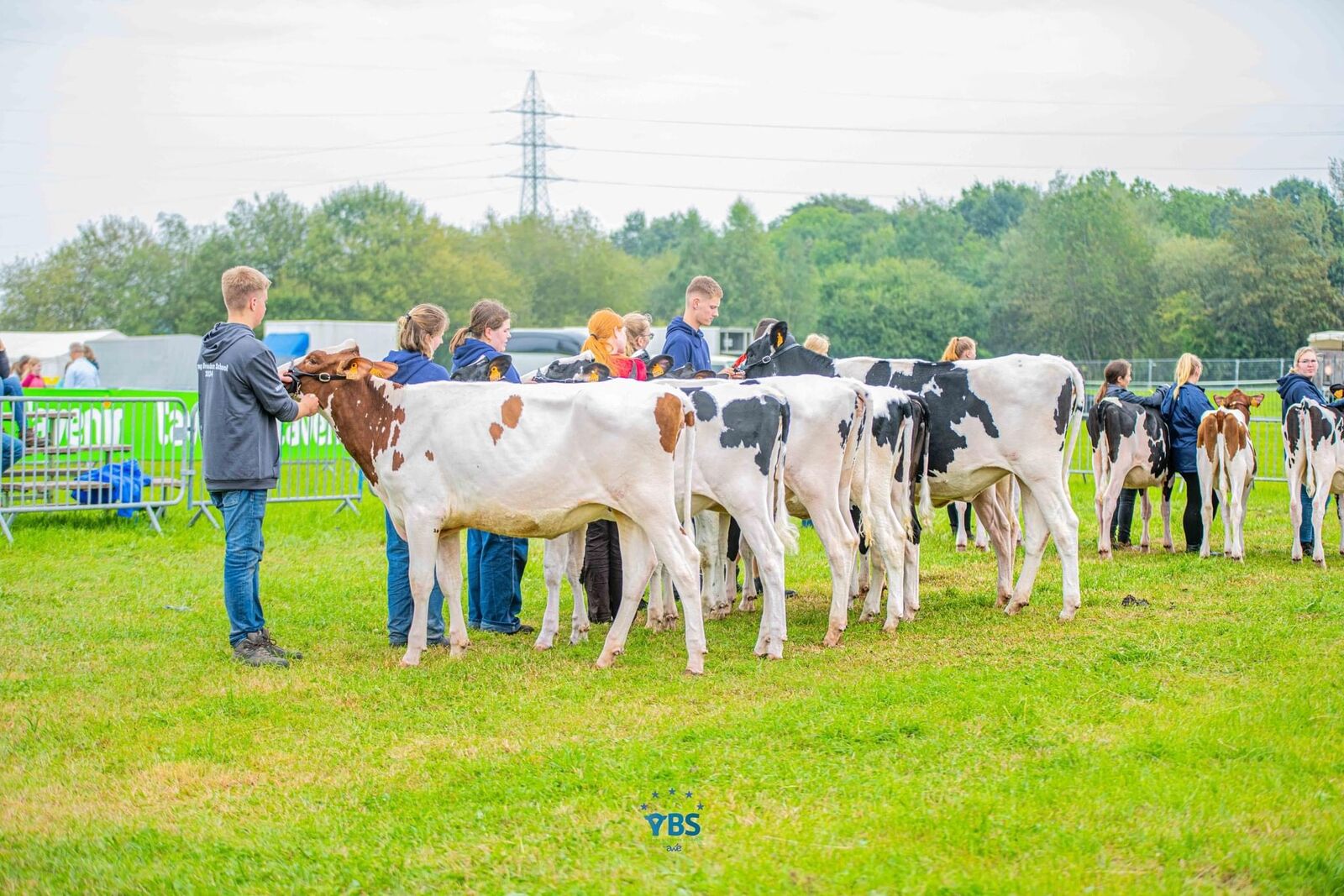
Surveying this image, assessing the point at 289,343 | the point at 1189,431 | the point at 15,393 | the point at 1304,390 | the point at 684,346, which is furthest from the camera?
the point at 289,343

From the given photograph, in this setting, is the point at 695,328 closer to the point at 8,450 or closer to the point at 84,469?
the point at 84,469

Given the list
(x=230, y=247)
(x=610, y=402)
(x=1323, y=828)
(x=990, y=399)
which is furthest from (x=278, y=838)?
(x=230, y=247)

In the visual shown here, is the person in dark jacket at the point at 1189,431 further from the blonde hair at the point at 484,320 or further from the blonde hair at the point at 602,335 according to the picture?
the blonde hair at the point at 484,320

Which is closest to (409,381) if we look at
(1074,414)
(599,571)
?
(599,571)

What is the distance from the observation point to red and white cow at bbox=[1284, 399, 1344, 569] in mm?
13383

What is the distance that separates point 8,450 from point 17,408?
0.66 m

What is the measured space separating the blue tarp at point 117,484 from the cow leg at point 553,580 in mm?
8114

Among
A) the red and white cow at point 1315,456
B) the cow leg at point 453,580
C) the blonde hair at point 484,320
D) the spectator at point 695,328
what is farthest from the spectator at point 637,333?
the red and white cow at point 1315,456

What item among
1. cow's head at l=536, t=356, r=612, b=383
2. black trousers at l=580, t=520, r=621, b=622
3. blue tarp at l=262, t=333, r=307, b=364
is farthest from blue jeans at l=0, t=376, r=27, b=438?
blue tarp at l=262, t=333, r=307, b=364

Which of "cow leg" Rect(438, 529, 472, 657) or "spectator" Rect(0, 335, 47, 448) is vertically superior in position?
"spectator" Rect(0, 335, 47, 448)

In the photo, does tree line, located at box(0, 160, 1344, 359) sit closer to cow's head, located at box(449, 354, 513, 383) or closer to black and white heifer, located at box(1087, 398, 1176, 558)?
black and white heifer, located at box(1087, 398, 1176, 558)

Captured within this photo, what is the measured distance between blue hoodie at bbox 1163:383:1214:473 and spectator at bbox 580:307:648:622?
23.0 feet

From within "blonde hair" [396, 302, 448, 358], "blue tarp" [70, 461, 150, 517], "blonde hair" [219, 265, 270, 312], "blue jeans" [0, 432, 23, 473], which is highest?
"blonde hair" [219, 265, 270, 312]

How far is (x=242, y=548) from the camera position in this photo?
8883 millimetres
